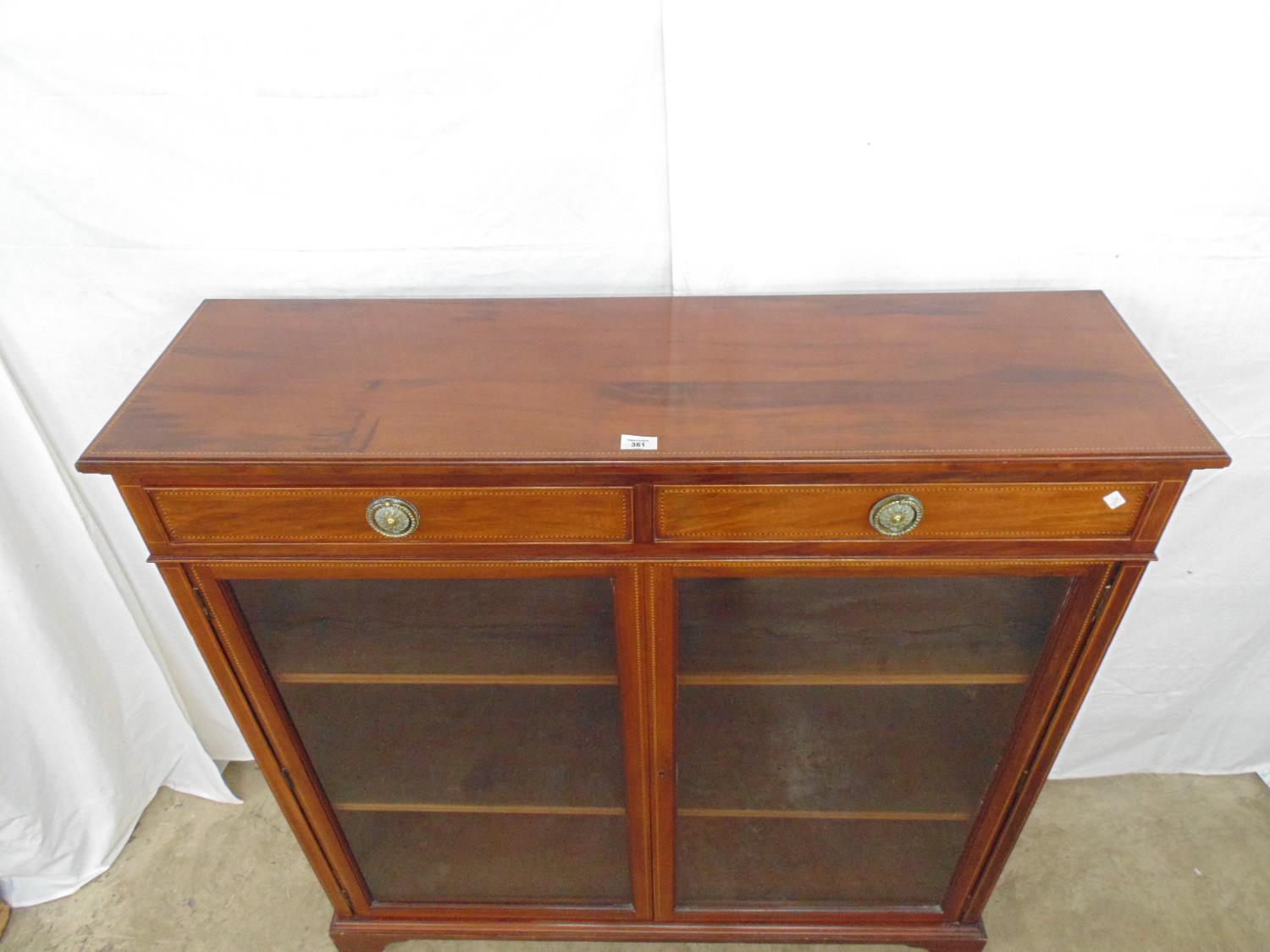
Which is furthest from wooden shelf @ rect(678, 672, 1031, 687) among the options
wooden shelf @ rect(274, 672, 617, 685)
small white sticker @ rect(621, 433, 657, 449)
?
small white sticker @ rect(621, 433, 657, 449)

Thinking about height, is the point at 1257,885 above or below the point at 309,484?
below

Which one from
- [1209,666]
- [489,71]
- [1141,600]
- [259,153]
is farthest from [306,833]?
[1209,666]

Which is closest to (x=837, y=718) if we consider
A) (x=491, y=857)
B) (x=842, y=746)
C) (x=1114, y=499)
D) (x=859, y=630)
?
(x=842, y=746)

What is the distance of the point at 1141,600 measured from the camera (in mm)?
1418

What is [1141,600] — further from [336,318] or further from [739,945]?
[336,318]

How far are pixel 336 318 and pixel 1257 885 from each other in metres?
1.76

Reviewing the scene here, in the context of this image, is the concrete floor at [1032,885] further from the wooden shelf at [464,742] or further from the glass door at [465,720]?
the wooden shelf at [464,742]

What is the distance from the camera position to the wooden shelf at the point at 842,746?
43.3 inches

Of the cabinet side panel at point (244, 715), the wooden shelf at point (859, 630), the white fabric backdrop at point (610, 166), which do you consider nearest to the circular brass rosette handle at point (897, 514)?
the wooden shelf at point (859, 630)

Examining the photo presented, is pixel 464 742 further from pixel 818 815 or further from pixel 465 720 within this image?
pixel 818 815

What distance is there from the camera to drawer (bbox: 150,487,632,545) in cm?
84

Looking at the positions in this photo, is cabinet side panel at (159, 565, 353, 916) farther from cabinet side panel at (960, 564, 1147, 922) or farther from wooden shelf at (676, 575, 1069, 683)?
cabinet side panel at (960, 564, 1147, 922)

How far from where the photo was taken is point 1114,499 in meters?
0.83

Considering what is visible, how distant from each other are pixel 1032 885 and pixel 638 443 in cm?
125
